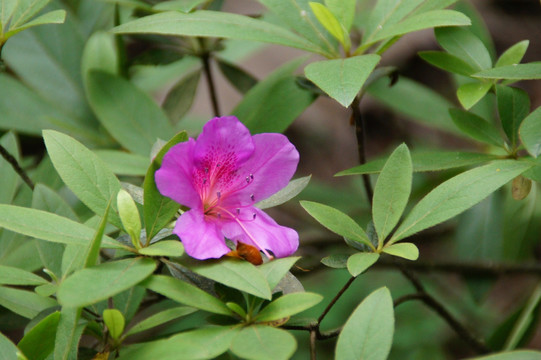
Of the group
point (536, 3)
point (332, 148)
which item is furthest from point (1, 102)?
point (536, 3)

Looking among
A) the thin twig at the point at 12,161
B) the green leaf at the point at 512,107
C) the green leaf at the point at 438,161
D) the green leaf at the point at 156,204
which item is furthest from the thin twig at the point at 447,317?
the thin twig at the point at 12,161

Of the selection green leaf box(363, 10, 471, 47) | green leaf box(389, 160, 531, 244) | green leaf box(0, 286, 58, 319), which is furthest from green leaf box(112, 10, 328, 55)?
green leaf box(0, 286, 58, 319)

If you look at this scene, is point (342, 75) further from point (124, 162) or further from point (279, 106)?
point (124, 162)

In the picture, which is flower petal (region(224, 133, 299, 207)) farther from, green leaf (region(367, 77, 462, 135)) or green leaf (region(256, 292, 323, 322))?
green leaf (region(367, 77, 462, 135))

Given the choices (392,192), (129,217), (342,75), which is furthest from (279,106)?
(129,217)

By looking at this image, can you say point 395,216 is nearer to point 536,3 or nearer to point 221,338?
point 221,338
